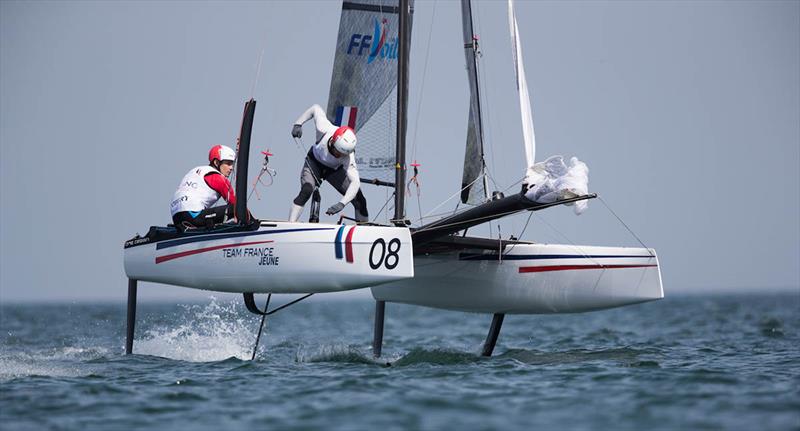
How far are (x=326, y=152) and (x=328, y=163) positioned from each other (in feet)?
0.43

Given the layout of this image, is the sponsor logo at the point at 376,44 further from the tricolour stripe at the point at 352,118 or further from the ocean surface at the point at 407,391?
the ocean surface at the point at 407,391

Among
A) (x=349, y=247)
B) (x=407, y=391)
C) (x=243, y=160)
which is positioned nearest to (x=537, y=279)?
(x=349, y=247)

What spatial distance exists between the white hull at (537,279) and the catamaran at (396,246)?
1 cm

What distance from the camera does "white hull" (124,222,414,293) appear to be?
29.4 feet

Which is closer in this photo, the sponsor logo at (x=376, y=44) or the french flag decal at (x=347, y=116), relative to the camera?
the sponsor logo at (x=376, y=44)

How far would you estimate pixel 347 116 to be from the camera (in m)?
11.4

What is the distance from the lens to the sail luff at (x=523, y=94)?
33.0ft

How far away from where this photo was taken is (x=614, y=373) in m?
8.08

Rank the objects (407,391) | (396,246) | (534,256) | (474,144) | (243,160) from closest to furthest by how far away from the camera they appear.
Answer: (407,391), (396,246), (243,160), (534,256), (474,144)

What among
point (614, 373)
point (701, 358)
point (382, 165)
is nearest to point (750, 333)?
point (701, 358)

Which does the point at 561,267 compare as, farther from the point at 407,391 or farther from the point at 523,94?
the point at 407,391

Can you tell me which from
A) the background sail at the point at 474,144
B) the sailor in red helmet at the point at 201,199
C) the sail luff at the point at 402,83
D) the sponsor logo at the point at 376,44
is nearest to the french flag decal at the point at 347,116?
the sponsor logo at the point at 376,44

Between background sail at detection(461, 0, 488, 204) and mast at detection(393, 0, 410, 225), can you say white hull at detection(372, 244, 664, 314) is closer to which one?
background sail at detection(461, 0, 488, 204)

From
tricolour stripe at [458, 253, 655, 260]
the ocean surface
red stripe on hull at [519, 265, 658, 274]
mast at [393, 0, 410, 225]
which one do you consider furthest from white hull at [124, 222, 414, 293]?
red stripe on hull at [519, 265, 658, 274]
